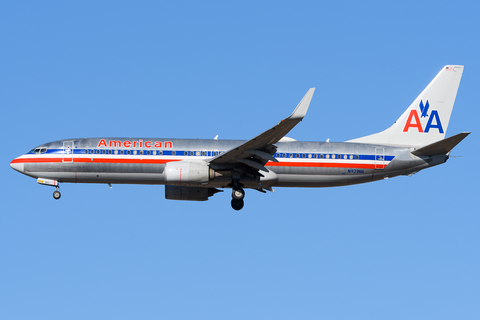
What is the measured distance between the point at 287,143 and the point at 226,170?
4.68 meters

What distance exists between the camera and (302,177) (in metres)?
37.5

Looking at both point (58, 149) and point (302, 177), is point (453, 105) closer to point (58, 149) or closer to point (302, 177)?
point (302, 177)

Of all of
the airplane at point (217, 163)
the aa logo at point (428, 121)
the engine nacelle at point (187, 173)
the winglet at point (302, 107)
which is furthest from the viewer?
the aa logo at point (428, 121)

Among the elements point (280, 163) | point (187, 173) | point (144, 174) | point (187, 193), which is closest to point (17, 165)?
point (144, 174)

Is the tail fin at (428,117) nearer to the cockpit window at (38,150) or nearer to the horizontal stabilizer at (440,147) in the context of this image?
the horizontal stabilizer at (440,147)

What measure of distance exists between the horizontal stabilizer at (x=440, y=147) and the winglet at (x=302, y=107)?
1019 cm

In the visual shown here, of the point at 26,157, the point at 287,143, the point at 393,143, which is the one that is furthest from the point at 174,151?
the point at 393,143

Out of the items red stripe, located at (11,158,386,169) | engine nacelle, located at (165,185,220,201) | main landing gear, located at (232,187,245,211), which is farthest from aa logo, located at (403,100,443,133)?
engine nacelle, located at (165,185,220,201)

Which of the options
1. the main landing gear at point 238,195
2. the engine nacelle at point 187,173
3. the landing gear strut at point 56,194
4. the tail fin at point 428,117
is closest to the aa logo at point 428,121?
the tail fin at point 428,117

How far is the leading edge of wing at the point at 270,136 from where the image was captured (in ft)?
97.2


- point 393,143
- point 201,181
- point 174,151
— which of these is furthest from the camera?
point 393,143

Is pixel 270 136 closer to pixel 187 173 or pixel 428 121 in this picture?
pixel 187 173

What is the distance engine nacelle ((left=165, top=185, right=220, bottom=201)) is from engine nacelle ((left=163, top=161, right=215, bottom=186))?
3.18 meters

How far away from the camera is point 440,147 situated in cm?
3709
